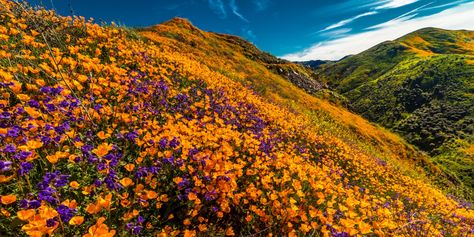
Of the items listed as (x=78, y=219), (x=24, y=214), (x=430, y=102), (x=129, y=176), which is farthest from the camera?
(x=430, y=102)

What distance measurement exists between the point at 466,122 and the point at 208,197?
4119 inches

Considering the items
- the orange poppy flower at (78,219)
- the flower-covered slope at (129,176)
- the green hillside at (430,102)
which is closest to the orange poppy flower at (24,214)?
the flower-covered slope at (129,176)

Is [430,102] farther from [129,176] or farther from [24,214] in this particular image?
[24,214]

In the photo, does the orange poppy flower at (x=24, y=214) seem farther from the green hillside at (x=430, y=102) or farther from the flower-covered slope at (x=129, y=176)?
the green hillside at (x=430, y=102)

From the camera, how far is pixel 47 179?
117 inches

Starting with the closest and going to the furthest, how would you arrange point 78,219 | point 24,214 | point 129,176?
point 24,214 → point 78,219 → point 129,176

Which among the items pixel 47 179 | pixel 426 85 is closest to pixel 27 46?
pixel 47 179

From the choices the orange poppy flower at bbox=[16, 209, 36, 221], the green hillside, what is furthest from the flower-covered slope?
the green hillside

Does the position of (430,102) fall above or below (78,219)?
below

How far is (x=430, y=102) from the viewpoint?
10288 cm

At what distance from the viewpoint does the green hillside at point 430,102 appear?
7344cm

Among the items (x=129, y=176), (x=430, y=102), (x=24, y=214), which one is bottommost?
(x=430, y=102)

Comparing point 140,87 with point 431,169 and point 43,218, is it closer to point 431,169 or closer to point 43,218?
point 43,218

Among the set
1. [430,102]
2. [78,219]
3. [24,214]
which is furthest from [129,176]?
[430,102]
